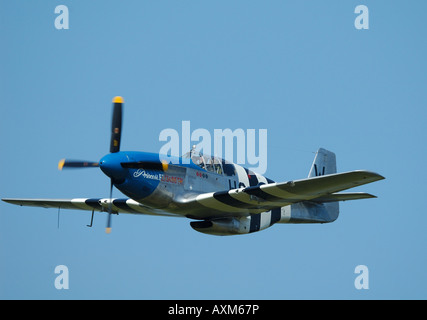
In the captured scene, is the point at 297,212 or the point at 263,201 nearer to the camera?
the point at 263,201

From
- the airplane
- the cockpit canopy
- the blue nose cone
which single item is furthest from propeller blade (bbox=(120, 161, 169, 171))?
the cockpit canopy

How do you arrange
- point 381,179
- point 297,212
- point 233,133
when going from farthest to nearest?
point 297,212 < point 233,133 < point 381,179

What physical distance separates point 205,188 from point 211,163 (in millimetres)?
836

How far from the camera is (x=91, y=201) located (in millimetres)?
25875

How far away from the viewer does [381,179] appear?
18359 mm

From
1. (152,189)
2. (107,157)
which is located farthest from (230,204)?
(107,157)

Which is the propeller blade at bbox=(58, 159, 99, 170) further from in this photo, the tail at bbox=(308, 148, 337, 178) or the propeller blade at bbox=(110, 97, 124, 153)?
the tail at bbox=(308, 148, 337, 178)

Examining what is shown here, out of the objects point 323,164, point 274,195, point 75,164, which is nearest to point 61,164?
point 75,164

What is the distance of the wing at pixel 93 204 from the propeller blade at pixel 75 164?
2944 mm

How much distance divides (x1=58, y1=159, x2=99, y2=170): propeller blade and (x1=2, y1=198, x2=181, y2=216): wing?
2.94 metres

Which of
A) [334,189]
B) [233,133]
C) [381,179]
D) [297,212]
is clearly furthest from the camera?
[297,212]

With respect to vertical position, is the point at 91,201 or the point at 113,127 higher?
the point at 113,127

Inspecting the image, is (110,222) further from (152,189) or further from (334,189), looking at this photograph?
(334,189)

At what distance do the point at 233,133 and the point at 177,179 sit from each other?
229 centimetres
